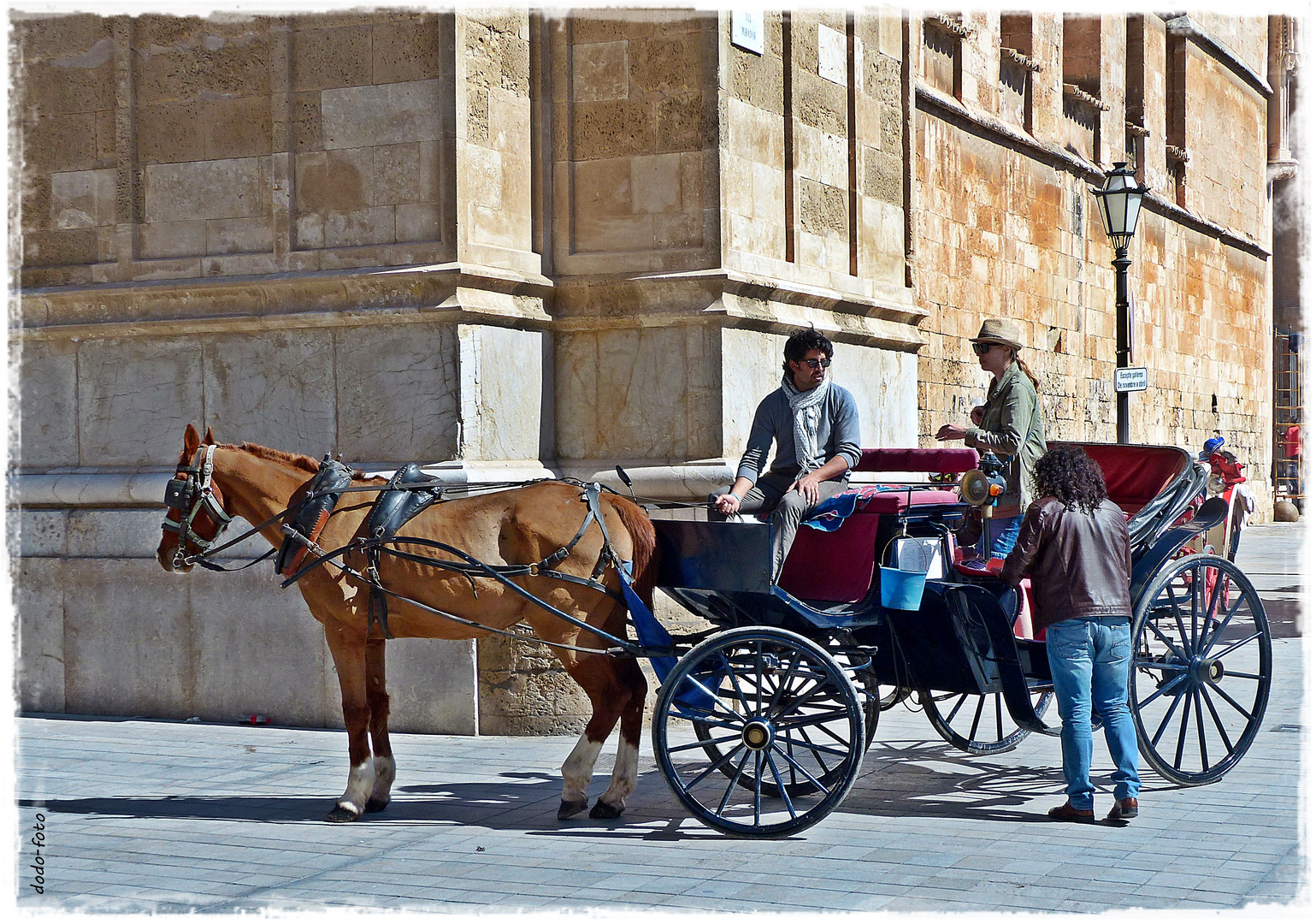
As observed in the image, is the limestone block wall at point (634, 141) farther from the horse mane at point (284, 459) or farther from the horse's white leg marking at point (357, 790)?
the horse's white leg marking at point (357, 790)

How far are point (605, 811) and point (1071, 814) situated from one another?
6.13 ft

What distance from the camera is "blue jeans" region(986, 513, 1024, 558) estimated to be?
6730 mm

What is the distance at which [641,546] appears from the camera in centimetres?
662

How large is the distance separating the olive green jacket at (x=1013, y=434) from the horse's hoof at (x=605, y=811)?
221 centimetres

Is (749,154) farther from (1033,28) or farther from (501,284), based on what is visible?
(1033,28)

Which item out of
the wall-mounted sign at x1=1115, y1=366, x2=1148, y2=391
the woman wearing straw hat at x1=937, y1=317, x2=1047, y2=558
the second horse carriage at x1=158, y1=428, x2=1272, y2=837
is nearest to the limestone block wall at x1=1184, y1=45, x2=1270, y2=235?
the wall-mounted sign at x1=1115, y1=366, x2=1148, y2=391

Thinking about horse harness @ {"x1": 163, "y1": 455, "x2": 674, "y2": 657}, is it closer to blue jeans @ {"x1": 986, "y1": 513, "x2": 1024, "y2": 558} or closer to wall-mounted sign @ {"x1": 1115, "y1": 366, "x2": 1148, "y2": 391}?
blue jeans @ {"x1": 986, "y1": 513, "x2": 1024, "y2": 558}

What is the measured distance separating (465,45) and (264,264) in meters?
1.77

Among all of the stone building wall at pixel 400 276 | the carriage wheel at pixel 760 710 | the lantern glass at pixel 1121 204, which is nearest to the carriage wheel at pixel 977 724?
the carriage wheel at pixel 760 710

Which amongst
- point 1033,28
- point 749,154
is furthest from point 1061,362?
point 749,154

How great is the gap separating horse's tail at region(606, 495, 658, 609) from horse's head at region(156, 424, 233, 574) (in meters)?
1.69

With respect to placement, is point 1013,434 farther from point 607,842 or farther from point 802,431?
point 607,842

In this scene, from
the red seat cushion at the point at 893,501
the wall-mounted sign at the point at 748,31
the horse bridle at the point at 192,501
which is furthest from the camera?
the wall-mounted sign at the point at 748,31

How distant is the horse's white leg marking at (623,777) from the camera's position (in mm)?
6477
